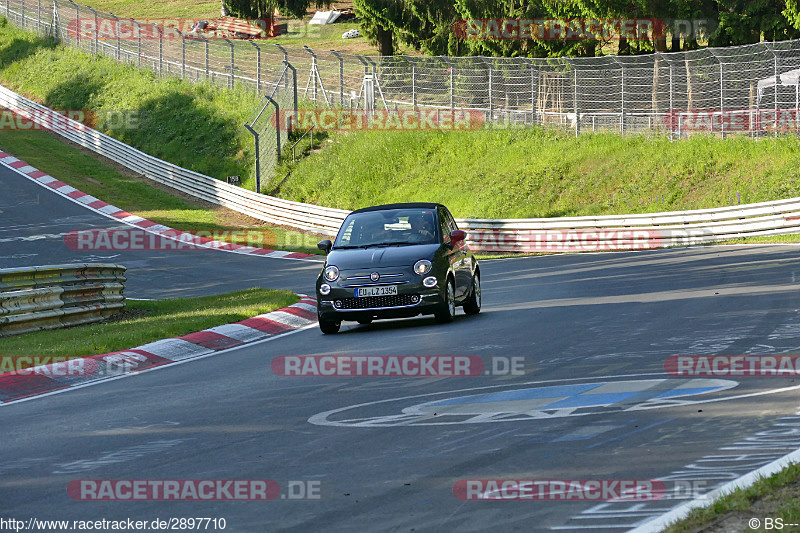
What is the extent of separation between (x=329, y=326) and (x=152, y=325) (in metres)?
2.76

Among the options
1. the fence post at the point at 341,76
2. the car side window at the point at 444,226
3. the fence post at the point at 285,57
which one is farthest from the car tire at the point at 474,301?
the fence post at the point at 285,57

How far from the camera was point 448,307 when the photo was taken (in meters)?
13.6

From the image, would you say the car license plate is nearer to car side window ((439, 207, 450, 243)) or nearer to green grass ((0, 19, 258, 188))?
car side window ((439, 207, 450, 243))

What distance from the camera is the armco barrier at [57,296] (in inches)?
566

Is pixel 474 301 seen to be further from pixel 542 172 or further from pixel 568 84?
pixel 568 84

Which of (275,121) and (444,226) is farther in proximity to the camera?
(275,121)

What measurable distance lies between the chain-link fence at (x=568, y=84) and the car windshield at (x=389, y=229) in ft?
57.8

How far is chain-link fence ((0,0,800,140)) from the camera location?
2931cm

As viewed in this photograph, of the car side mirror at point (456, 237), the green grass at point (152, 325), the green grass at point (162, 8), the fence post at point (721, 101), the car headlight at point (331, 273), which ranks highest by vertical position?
the green grass at point (162, 8)

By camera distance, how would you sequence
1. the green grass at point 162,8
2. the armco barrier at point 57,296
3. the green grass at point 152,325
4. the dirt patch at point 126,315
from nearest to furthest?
the green grass at point 152,325
the armco barrier at point 57,296
the dirt patch at point 126,315
the green grass at point 162,8

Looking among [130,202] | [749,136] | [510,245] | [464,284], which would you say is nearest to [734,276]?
[464,284]

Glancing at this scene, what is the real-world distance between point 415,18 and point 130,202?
15047mm

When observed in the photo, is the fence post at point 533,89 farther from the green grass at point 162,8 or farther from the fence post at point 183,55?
the green grass at point 162,8

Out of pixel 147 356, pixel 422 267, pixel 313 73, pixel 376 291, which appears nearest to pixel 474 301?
pixel 422 267
